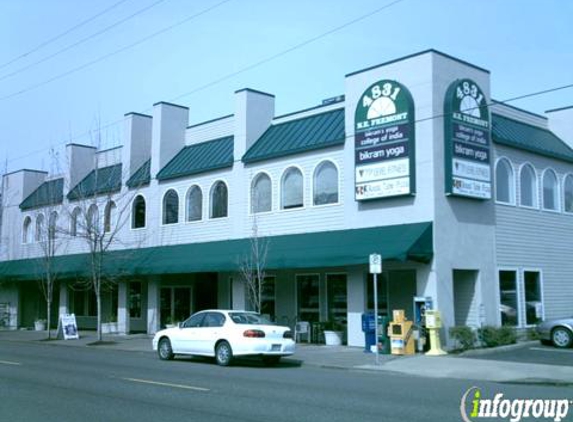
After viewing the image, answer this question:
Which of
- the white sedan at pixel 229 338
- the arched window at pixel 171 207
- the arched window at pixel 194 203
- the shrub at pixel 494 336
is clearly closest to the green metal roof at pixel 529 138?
the shrub at pixel 494 336

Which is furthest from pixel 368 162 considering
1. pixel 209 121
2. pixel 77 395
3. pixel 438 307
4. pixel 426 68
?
pixel 77 395

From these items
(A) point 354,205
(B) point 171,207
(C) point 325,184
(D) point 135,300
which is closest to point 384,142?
(A) point 354,205

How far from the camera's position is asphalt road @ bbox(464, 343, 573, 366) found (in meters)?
18.3

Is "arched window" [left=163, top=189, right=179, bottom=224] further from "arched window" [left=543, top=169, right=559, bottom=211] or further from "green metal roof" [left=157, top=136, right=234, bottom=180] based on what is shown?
"arched window" [left=543, top=169, right=559, bottom=211]

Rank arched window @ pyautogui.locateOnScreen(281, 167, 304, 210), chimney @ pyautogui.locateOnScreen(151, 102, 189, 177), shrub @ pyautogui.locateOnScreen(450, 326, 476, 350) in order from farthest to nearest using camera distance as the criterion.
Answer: chimney @ pyautogui.locateOnScreen(151, 102, 189, 177), arched window @ pyautogui.locateOnScreen(281, 167, 304, 210), shrub @ pyautogui.locateOnScreen(450, 326, 476, 350)

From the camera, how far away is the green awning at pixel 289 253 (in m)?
20.6

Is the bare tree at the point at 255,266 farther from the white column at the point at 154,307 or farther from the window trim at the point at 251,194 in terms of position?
the white column at the point at 154,307

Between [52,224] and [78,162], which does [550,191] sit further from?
[78,162]

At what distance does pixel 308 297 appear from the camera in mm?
25641

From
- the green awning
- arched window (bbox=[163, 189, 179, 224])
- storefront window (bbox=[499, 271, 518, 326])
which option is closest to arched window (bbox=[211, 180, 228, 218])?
the green awning

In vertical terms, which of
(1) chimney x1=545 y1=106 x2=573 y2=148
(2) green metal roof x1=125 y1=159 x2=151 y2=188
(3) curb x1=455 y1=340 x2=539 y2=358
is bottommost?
(3) curb x1=455 y1=340 x2=539 y2=358

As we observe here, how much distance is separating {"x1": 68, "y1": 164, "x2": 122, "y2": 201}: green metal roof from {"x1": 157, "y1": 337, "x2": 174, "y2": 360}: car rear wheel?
14034mm

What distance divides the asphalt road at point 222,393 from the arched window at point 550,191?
1298 centimetres

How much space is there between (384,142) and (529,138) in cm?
694
